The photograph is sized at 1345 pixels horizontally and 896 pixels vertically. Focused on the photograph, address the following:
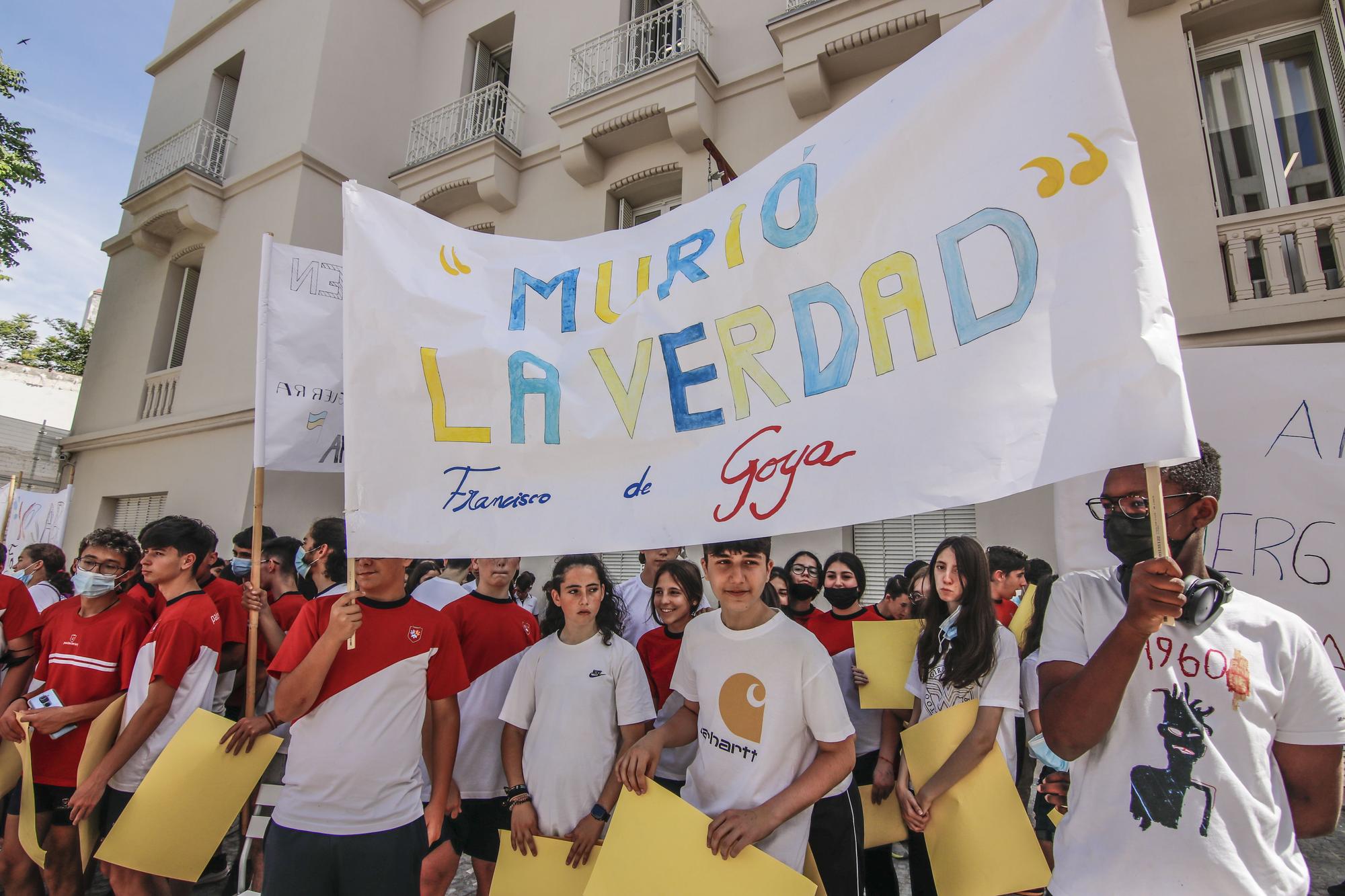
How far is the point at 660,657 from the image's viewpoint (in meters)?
3.51

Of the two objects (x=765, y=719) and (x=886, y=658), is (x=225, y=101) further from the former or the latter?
(x=765, y=719)

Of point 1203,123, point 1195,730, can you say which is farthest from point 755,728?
point 1203,123

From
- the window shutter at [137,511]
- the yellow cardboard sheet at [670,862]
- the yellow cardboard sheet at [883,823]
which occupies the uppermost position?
the window shutter at [137,511]

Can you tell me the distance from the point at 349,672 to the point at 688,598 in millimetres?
1530

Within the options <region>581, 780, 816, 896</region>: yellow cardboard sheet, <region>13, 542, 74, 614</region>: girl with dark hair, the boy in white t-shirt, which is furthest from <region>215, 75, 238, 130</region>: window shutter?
<region>581, 780, 816, 896</region>: yellow cardboard sheet

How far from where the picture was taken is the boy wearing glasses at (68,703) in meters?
3.10

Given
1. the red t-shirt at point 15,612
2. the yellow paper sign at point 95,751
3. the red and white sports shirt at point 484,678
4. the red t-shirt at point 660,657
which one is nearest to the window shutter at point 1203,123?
the red t-shirt at point 660,657

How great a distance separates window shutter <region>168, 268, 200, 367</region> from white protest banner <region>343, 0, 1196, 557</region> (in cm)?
1228

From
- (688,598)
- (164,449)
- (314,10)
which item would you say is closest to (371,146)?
(314,10)

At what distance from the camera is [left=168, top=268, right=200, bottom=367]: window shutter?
40.5 ft

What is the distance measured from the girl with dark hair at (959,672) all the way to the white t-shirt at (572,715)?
112cm

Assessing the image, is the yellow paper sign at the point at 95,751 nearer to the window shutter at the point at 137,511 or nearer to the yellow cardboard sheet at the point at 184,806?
the yellow cardboard sheet at the point at 184,806

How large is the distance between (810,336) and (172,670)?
2938 mm

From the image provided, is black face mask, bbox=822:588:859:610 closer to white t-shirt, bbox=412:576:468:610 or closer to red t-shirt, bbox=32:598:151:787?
white t-shirt, bbox=412:576:468:610
